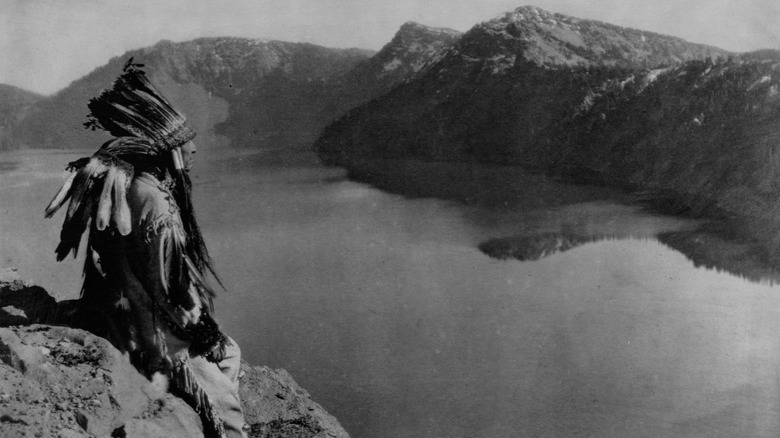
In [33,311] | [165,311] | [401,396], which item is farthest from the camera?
[401,396]

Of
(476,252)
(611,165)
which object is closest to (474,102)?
(611,165)

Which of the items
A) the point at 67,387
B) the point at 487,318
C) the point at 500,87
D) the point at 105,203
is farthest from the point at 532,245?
the point at 500,87

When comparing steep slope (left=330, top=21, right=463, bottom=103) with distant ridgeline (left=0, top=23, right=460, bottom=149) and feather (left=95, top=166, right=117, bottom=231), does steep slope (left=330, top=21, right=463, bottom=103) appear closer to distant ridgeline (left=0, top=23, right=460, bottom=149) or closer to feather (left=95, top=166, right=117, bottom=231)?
distant ridgeline (left=0, top=23, right=460, bottom=149)

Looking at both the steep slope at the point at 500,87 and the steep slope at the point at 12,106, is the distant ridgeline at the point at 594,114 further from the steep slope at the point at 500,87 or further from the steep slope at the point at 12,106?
the steep slope at the point at 12,106

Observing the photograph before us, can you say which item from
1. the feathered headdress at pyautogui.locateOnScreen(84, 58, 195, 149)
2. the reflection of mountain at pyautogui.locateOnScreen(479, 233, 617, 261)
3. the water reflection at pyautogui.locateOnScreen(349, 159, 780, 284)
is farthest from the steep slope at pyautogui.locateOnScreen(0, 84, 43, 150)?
the feathered headdress at pyautogui.locateOnScreen(84, 58, 195, 149)

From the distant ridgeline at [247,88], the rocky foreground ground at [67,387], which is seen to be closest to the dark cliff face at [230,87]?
the distant ridgeline at [247,88]

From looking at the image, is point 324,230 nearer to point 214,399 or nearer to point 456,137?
point 214,399

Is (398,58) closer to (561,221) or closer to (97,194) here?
(561,221)
